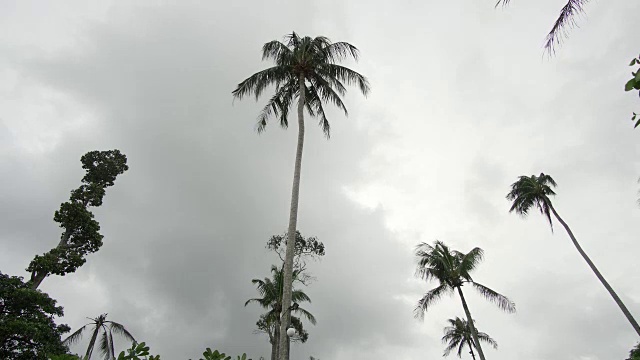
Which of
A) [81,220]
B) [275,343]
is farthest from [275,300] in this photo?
[81,220]

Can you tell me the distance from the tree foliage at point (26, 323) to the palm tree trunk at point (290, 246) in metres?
10.8

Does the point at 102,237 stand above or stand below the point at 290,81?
below

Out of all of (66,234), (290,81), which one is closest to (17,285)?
(66,234)

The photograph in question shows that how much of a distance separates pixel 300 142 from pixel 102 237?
14237mm

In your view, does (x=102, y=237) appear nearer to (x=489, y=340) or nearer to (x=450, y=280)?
(x=450, y=280)

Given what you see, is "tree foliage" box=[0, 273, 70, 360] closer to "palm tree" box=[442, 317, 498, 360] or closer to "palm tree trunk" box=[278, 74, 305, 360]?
"palm tree trunk" box=[278, 74, 305, 360]

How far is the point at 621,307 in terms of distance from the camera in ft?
77.9

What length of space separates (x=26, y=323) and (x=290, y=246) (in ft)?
40.4

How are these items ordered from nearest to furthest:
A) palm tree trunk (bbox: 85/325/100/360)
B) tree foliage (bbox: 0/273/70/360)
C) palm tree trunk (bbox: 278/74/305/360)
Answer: palm tree trunk (bbox: 278/74/305/360) → tree foliage (bbox: 0/273/70/360) → palm tree trunk (bbox: 85/325/100/360)

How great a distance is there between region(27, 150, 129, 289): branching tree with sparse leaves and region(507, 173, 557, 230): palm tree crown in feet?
96.4

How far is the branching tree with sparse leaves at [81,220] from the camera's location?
65.1 ft

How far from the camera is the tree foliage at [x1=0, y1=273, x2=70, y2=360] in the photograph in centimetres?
1585

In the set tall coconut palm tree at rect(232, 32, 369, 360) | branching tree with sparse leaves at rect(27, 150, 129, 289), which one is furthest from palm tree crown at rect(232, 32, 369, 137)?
branching tree with sparse leaves at rect(27, 150, 129, 289)

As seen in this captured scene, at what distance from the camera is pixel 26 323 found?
16141 mm
